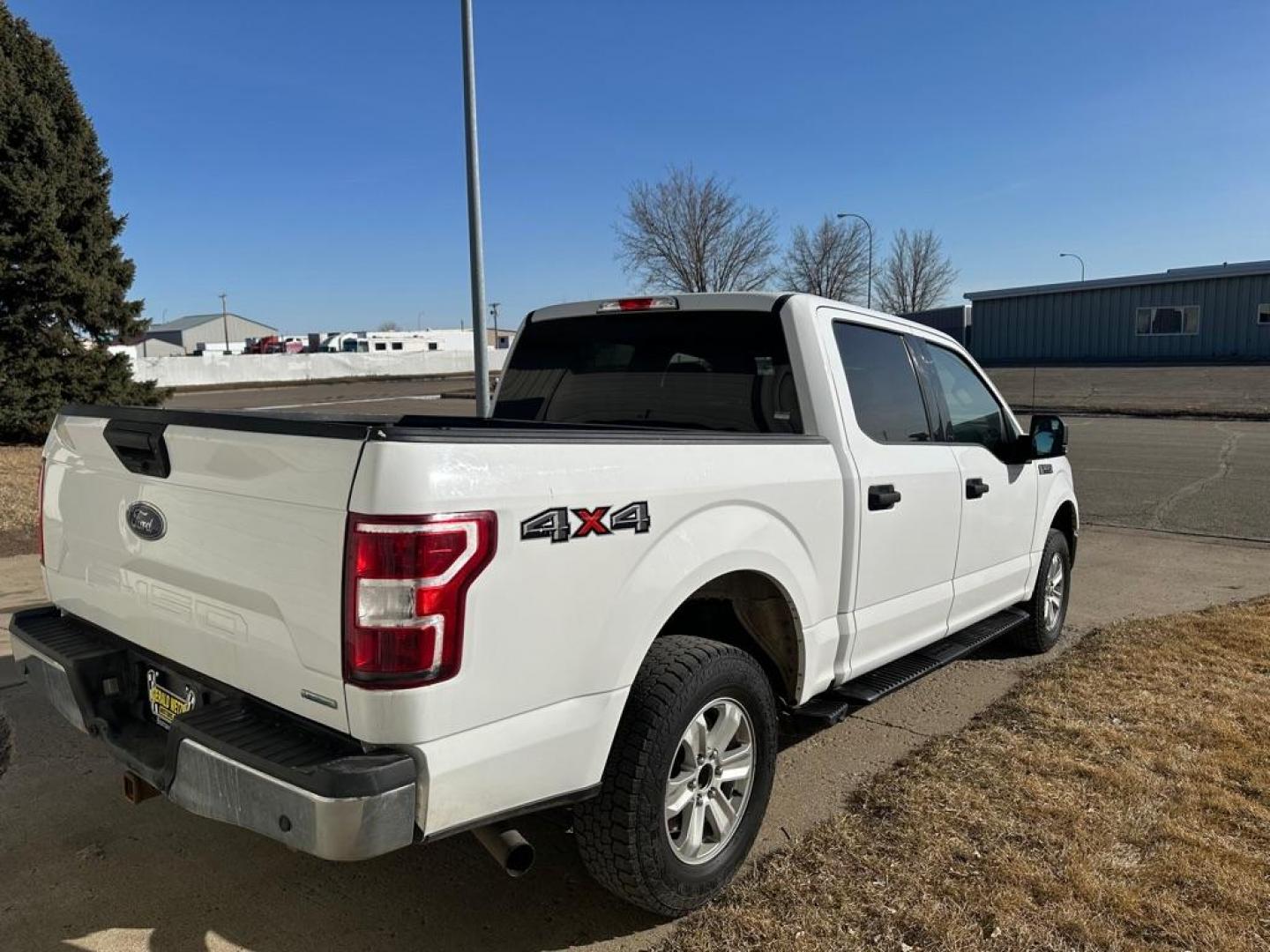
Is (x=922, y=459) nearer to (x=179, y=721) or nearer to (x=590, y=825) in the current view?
(x=590, y=825)

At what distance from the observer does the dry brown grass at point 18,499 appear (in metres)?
8.26

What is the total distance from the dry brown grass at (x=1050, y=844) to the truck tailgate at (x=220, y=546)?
56.6 inches

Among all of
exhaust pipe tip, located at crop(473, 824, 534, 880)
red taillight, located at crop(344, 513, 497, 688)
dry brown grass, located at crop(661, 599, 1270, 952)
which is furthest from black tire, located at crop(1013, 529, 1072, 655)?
red taillight, located at crop(344, 513, 497, 688)

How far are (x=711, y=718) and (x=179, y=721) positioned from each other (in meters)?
1.52

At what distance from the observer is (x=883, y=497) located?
349cm

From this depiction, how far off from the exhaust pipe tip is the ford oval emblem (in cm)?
124

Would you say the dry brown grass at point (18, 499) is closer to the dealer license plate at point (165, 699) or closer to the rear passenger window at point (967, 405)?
the dealer license plate at point (165, 699)

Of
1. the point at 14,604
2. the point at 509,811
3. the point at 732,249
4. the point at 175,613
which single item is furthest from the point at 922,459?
the point at 732,249

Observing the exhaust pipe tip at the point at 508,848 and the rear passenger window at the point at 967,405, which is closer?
the exhaust pipe tip at the point at 508,848

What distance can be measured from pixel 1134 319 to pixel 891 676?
43.2 metres

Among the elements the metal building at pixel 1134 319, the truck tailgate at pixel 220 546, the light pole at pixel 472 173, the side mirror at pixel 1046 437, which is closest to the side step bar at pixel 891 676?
the side mirror at pixel 1046 437

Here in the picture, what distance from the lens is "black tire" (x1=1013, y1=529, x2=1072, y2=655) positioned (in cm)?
519

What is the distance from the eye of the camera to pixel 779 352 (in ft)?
11.6

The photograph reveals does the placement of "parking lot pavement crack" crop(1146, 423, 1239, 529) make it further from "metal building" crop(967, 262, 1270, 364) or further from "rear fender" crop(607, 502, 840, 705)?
"metal building" crop(967, 262, 1270, 364)
